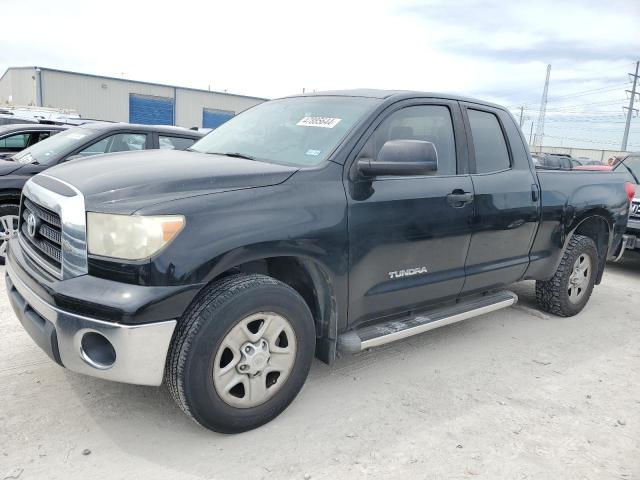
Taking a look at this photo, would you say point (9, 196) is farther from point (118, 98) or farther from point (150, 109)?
point (150, 109)

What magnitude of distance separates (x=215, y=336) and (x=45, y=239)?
3.51ft

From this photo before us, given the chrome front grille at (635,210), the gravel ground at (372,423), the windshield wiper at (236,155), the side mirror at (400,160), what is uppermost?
the side mirror at (400,160)

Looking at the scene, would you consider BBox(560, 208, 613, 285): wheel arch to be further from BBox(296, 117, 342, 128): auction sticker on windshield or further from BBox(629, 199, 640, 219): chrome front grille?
BBox(296, 117, 342, 128): auction sticker on windshield

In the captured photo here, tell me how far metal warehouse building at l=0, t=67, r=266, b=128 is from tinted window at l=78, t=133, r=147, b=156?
25.4 meters

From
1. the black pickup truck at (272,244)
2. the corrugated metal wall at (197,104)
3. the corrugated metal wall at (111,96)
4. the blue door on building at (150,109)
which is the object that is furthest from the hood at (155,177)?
the corrugated metal wall at (197,104)

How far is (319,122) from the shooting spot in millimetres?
3363

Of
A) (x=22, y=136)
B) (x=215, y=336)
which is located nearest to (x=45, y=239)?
(x=215, y=336)

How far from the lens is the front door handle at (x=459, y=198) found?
11.6ft

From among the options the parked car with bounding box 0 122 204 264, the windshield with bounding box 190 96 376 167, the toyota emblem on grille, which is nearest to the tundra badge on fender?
the windshield with bounding box 190 96 376 167

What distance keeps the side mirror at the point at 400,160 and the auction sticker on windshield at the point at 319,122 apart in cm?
43


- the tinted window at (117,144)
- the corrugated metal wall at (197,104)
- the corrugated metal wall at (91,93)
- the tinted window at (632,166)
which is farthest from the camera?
the corrugated metal wall at (197,104)

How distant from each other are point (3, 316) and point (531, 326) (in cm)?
440

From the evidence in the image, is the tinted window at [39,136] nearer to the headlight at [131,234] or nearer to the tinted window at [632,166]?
the headlight at [131,234]

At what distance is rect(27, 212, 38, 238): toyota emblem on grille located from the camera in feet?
9.29
